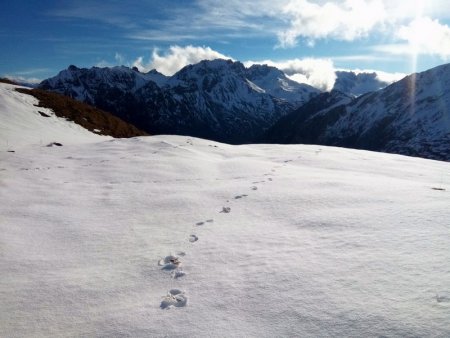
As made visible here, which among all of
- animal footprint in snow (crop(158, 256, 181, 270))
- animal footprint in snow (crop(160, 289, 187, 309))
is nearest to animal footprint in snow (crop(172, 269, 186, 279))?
animal footprint in snow (crop(158, 256, 181, 270))

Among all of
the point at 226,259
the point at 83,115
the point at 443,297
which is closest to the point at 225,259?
the point at 226,259

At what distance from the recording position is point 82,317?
484 centimetres

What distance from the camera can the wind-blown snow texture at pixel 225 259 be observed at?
4512mm

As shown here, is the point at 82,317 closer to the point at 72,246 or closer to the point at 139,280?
the point at 139,280

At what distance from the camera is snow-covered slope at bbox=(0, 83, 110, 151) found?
2970cm

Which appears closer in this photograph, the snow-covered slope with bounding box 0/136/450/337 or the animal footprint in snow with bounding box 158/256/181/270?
the snow-covered slope with bounding box 0/136/450/337

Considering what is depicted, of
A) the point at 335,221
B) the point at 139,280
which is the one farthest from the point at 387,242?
the point at 139,280

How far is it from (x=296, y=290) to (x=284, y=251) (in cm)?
144

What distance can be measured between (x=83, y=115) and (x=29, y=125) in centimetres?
1366

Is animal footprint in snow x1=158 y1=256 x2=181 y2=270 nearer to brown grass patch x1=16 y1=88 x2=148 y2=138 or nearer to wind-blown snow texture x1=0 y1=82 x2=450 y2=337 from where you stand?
wind-blown snow texture x1=0 y1=82 x2=450 y2=337

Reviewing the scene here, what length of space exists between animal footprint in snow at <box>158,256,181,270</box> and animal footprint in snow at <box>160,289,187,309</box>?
2.77 ft

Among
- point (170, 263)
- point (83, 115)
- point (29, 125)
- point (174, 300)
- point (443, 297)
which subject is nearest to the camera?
point (443, 297)

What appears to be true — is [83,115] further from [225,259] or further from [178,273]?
[178,273]

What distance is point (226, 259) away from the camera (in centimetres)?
640
